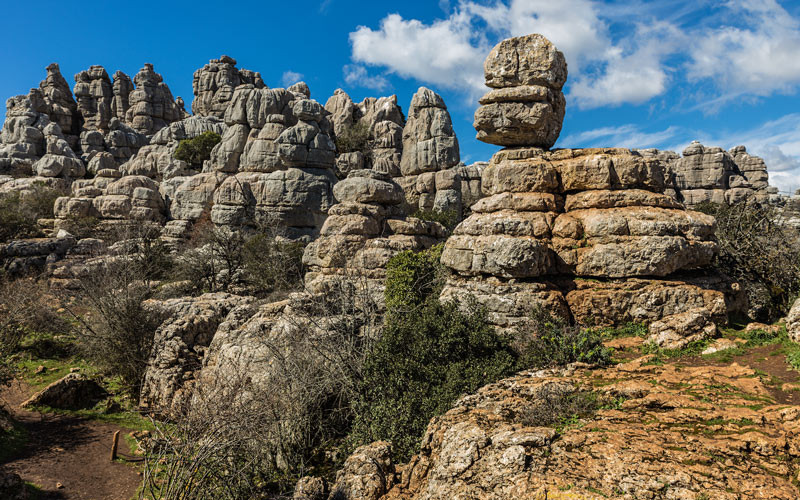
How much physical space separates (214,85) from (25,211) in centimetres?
2935

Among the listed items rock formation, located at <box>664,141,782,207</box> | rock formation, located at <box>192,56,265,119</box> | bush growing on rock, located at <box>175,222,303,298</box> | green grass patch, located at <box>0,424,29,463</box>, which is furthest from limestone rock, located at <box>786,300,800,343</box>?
rock formation, located at <box>192,56,265,119</box>

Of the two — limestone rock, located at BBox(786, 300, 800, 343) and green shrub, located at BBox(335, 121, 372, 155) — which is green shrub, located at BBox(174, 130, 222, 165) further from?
limestone rock, located at BBox(786, 300, 800, 343)

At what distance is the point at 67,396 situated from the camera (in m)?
14.0

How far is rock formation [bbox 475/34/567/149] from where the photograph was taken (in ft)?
46.2

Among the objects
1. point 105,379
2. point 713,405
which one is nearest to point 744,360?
point 713,405

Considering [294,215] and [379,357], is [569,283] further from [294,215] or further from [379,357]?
[294,215]

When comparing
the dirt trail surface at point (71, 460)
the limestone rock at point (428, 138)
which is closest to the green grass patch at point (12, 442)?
the dirt trail surface at point (71, 460)

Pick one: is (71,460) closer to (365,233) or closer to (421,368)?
(421,368)

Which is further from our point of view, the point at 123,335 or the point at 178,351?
the point at 123,335

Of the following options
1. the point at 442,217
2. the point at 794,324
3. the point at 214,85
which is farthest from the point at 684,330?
the point at 214,85

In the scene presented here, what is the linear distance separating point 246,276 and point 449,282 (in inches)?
562

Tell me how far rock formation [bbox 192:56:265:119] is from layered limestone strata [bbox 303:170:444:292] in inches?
1699

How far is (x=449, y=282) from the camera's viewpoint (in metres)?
12.9

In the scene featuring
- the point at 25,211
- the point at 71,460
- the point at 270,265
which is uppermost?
the point at 25,211
